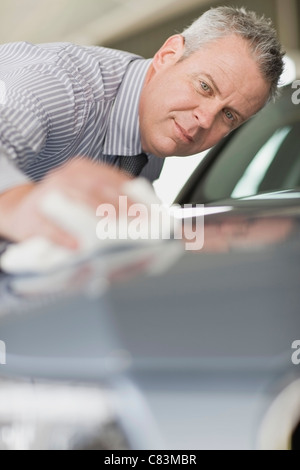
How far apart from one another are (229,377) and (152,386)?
4cm

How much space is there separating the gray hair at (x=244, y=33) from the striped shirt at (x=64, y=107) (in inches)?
4.4

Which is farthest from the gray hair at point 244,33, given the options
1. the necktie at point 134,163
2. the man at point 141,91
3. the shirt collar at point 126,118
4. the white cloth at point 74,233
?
the white cloth at point 74,233

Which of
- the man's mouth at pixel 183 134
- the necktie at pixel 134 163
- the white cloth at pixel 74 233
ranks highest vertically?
the necktie at pixel 134 163

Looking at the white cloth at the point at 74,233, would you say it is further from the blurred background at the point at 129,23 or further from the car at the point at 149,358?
the blurred background at the point at 129,23

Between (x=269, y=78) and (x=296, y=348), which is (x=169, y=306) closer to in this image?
(x=296, y=348)

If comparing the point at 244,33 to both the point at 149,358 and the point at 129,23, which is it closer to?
the point at 149,358

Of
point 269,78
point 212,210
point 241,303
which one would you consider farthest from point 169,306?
point 269,78

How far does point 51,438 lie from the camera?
354 mm

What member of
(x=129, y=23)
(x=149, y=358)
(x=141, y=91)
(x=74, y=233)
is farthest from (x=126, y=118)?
(x=129, y=23)

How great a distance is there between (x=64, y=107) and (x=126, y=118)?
0.72 feet

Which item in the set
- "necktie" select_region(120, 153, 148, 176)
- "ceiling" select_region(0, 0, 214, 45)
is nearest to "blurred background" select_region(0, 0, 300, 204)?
"ceiling" select_region(0, 0, 214, 45)

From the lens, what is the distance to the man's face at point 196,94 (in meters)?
1.06

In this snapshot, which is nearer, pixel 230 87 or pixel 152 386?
pixel 152 386

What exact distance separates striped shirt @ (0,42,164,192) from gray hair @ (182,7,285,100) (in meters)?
0.11
